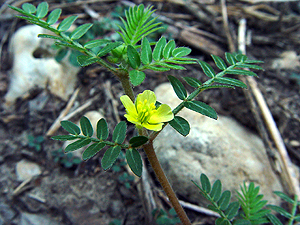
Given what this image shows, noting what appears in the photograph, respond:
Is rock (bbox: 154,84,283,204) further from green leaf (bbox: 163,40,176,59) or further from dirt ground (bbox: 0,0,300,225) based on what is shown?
green leaf (bbox: 163,40,176,59)

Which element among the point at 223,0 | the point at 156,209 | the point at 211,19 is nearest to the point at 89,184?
the point at 156,209

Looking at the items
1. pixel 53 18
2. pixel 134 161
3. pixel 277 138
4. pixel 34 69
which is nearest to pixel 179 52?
pixel 134 161

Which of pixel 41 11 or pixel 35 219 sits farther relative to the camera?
pixel 35 219

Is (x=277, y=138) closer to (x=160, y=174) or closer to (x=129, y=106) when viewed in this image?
(x=160, y=174)

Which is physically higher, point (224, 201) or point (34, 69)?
point (34, 69)

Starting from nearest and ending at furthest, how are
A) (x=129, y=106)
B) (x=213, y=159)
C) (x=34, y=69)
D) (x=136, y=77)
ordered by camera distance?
(x=136, y=77), (x=129, y=106), (x=213, y=159), (x=34, y=69)

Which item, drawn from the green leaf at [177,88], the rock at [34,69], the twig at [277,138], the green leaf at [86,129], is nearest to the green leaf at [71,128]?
the green leaf at [86,129]
